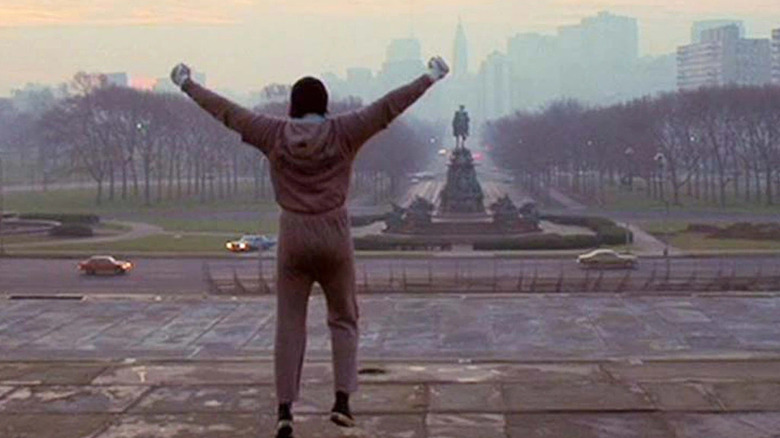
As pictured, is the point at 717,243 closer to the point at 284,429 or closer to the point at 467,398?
the point at 467,398

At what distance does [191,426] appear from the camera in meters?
7.37

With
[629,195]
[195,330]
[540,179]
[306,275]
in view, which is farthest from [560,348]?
[540,179]

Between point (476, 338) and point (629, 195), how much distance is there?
8368 cm

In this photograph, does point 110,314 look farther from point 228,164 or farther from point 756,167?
point 228,164

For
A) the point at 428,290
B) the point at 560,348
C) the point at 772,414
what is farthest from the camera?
the point at 428,290

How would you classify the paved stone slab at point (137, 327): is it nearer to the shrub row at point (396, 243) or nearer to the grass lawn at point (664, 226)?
the shrub row at point (396, 243)

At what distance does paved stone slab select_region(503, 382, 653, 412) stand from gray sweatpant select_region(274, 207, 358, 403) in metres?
1.41

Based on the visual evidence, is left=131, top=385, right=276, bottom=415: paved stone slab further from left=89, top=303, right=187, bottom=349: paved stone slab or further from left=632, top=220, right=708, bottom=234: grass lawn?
left=632, top=220, right=708, bottom=234: grass lawn

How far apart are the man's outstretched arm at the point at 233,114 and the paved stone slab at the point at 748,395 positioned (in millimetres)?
3365

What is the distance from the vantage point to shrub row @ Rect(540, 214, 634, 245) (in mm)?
55062

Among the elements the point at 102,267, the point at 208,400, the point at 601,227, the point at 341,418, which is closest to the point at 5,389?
the point at 208,400

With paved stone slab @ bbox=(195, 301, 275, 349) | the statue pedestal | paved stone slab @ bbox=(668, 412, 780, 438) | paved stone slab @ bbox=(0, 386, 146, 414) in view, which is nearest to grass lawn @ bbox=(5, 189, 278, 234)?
the statue pedestal

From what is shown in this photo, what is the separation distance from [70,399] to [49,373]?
128 centimetres

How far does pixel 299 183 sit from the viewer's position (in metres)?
6.63
